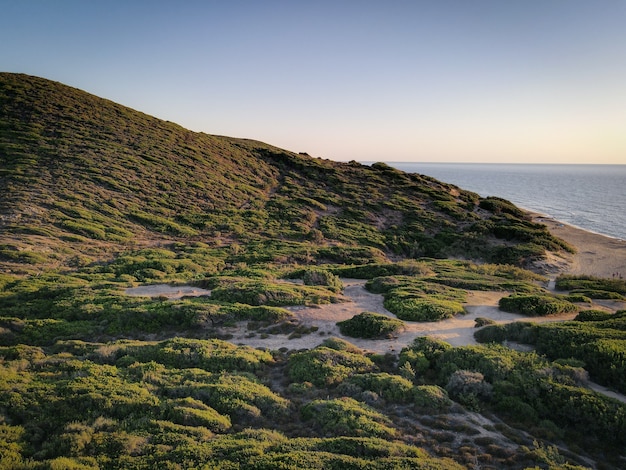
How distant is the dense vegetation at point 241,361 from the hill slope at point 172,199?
1.51 feet

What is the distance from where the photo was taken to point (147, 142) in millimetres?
64812

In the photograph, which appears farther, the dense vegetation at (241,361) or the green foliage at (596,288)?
the green foliage at (596,288)

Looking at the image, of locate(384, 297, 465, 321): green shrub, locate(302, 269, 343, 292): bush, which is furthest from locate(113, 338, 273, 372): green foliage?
locate(302, 269, 343, 292): bush

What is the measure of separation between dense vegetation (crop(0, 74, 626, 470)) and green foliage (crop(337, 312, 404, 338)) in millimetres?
82

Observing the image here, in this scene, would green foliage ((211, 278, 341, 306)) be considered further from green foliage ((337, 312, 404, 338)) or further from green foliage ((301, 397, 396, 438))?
green foliage ((301, 397, 396, 438))

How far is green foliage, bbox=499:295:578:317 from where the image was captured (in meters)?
21.7

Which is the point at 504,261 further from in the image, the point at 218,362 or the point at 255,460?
the point at 255,460

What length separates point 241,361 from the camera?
48.0 feet

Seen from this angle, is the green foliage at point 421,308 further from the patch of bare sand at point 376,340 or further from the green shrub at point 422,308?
the patch of bare sand at point 376,340

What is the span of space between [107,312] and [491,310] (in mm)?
21461

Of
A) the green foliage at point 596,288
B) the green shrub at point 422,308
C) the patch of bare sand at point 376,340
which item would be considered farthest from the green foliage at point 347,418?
the green foliage at point 596,288

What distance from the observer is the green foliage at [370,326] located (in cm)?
1823

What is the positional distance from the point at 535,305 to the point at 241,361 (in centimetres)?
1749

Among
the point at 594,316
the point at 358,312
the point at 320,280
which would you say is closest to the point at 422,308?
the point at 358,312
